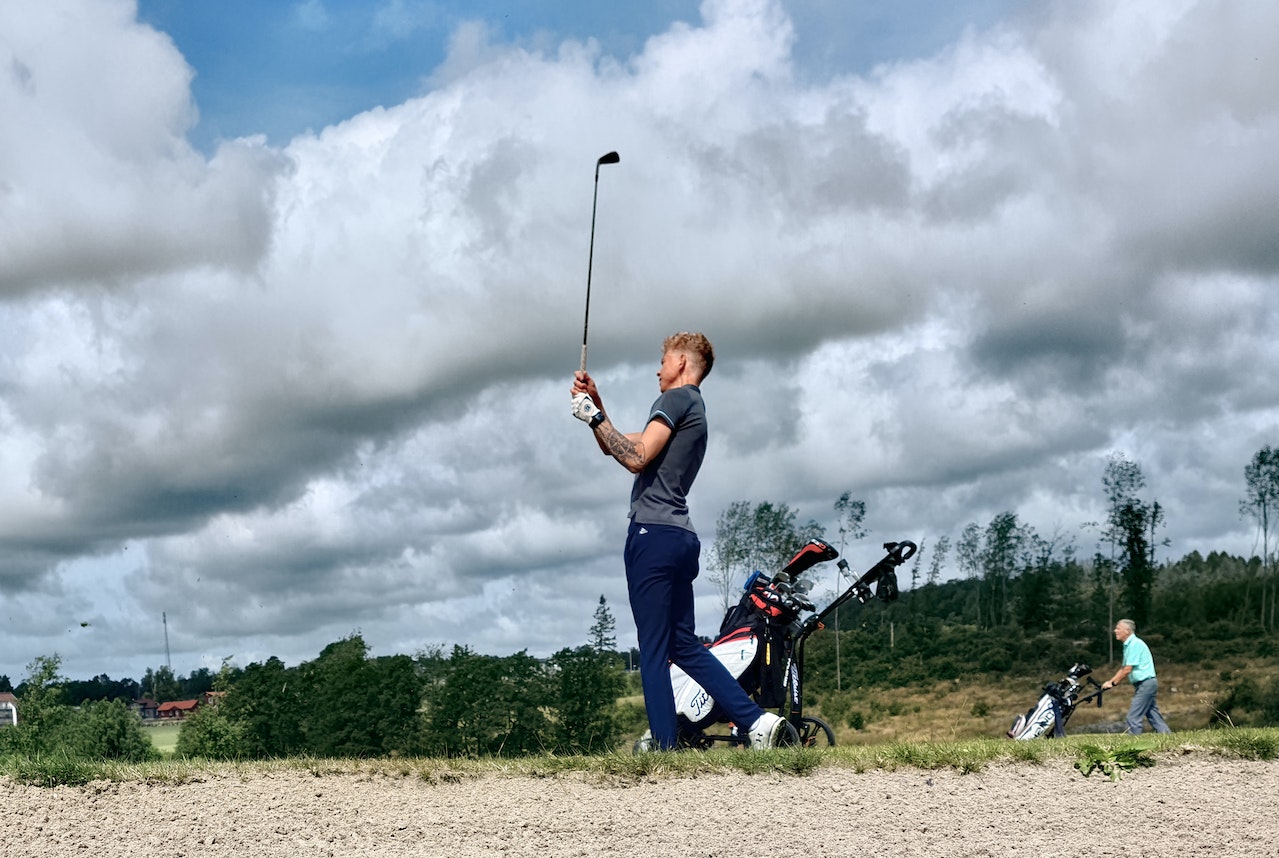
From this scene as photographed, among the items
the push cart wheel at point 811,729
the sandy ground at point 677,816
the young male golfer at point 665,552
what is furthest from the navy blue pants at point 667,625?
the push cart wheel at point 811,729

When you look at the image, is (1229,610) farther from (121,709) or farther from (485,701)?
(121,709)

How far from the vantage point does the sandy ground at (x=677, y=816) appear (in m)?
6.16

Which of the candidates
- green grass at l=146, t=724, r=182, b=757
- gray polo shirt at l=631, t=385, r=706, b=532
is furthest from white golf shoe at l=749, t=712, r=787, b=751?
green grass at l=146, t=724, r=182, b=757

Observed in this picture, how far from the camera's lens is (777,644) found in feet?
34.1

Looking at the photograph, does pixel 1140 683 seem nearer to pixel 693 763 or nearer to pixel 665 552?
pixel 665 552

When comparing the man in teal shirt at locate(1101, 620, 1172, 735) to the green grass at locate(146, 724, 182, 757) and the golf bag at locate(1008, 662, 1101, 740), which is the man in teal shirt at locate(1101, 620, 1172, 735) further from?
the green grass at locate(146, 724, 182, 757)

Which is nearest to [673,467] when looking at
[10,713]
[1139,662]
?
[1139,662]

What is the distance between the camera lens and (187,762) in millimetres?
8523

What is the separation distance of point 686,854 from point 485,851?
101 centimetres

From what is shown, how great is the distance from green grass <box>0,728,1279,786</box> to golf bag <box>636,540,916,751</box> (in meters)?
1.66

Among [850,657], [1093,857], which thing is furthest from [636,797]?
[850,657]

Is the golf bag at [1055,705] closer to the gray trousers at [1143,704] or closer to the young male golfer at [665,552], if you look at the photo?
the gray trousers at [1143,704]

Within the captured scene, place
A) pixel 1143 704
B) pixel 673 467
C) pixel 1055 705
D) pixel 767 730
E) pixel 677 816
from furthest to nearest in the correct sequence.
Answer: pixel 1055 705
pixel 1143 704
pixel 767 730
pixel 673 467
pixel 677 816

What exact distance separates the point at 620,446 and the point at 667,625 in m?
1.28
